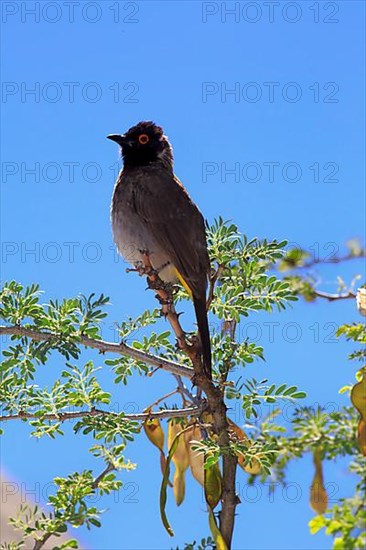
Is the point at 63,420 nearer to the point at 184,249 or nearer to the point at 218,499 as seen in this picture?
the point at 218,499

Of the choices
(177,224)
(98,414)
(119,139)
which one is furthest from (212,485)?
(119,139)

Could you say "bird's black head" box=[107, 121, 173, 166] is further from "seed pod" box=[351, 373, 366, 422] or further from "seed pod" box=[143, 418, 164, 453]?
"seed pod" box=[351, 373, 366, 422]

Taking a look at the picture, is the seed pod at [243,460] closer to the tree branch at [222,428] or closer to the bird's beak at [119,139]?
the tree branch at [222,428]

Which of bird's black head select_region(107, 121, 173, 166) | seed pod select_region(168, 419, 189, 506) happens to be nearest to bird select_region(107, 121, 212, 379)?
bird's black head select_region(107, 121, 173, 166)

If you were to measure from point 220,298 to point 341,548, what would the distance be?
3.22 feet

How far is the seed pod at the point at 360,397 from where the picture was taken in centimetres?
275

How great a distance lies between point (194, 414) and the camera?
114 inches

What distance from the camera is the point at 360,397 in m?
2.76

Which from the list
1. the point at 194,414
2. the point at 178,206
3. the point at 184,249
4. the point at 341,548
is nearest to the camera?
the point at 341,548

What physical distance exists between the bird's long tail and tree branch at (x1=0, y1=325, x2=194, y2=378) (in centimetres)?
11

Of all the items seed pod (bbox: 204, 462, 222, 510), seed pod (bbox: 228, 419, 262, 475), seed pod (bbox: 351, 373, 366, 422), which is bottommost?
seed pod (bbox: 204, 462, 222, 510)

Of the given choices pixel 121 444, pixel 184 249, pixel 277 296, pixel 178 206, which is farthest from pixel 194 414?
pixel 178 206

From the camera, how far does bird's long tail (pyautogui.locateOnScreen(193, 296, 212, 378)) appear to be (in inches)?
110

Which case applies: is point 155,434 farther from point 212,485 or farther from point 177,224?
point 177,224
